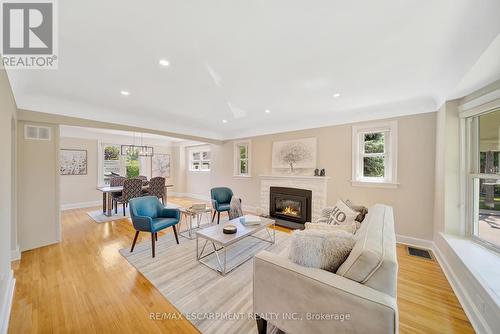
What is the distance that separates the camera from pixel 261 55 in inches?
72.6

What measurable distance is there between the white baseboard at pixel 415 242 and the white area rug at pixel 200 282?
2.14 m

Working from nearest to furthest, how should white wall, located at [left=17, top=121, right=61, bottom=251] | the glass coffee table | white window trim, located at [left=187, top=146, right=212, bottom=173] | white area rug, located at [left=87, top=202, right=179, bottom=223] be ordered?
the glass coffee table < white wall, located at [left=17, top=121, right=61, bottom=251] < white area rug, located at [left=87, top=202, right=179, bottom=223] < white window trim, located at [left=187, top=146, right=212, bottom=173]

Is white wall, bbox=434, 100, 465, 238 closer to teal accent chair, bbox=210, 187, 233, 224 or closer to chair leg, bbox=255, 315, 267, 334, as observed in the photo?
chair leg, bbox=255, 315, 267, 334

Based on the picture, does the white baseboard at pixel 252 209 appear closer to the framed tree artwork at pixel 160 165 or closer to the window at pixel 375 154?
the window at pixel 375 154

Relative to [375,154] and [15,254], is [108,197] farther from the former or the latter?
[375,154]

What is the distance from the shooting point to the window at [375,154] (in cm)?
339

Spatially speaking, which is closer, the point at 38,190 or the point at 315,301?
the point at 315,301

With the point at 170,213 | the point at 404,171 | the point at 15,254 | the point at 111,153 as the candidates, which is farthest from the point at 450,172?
the point at 111,153

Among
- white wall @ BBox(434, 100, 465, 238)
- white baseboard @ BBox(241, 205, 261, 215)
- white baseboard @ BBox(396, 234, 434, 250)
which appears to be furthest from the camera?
white baseboard @ BBox(241, 205, 261, 215)

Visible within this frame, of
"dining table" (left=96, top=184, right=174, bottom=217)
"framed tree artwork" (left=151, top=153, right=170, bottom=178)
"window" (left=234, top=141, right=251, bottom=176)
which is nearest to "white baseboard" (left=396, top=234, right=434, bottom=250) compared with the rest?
"window" (left=234, top=141, right=251, bottom=176)

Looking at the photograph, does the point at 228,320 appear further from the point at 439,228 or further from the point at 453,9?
the point at 439,228

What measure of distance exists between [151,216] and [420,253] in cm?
439

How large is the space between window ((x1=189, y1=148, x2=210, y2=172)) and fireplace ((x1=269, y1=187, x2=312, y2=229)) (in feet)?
11.6

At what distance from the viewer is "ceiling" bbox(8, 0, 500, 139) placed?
1307mm
